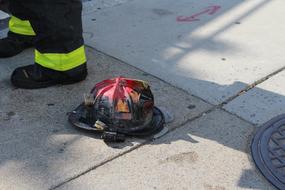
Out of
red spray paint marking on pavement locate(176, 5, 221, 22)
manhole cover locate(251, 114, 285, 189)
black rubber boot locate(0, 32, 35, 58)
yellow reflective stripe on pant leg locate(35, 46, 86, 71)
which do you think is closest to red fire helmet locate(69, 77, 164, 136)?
yellow reflective stripe on pant leg locate(35, 46, 86, 71)

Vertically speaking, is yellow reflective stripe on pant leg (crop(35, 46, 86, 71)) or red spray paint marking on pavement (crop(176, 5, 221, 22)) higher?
yellow reflective stripe on pant leg (crop(35, 46, 86, 71))

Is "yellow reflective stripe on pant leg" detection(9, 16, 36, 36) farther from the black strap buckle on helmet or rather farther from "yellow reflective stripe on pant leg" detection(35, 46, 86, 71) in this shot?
the black strap buckle on helmet

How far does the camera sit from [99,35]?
4.34 m

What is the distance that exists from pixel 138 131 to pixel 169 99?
48 cm

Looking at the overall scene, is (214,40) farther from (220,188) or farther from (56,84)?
(220,188)

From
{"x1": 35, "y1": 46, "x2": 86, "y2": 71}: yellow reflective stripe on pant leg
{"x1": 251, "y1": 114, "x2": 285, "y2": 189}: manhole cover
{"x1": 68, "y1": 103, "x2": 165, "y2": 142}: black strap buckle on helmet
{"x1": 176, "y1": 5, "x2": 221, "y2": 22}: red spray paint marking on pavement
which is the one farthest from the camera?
{"x1": 176, "y1": 5, "x2": 221, "y2": 22}: red spray paint marking on pavement

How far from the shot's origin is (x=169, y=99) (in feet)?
11.1

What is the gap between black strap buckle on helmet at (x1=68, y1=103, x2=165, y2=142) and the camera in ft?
9.65

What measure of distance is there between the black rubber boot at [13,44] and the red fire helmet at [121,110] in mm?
1080

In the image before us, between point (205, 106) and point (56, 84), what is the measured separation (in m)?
1.03

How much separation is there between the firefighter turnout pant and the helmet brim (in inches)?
16.6

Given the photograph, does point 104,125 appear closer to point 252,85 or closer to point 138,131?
point 138,131

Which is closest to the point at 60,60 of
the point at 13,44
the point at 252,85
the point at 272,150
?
the point at 13,44

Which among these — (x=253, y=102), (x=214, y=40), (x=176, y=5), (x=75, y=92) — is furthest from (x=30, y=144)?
(x=176, y=5)
